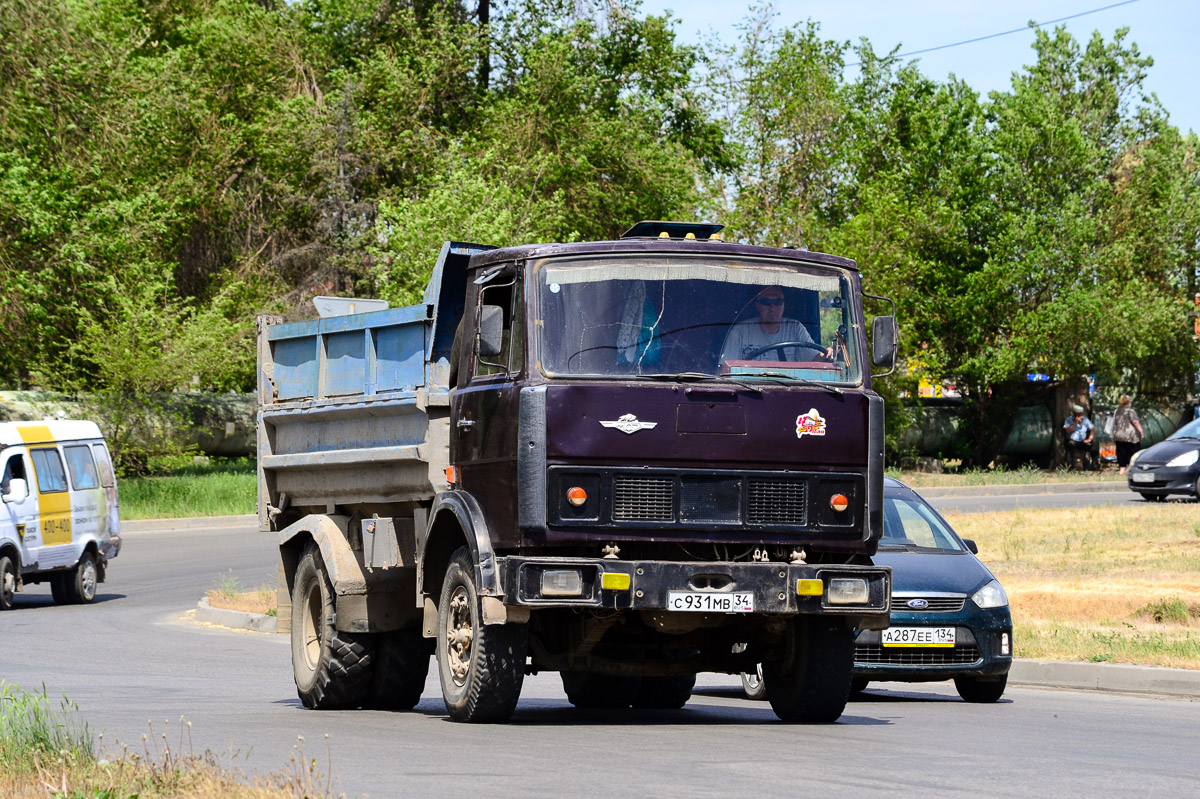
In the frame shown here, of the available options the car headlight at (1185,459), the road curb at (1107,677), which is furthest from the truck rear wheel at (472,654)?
the car headlight at (1185,459)

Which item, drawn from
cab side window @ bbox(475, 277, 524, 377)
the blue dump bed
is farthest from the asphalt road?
cab side window @ bbox(475, 277, 524, 377)

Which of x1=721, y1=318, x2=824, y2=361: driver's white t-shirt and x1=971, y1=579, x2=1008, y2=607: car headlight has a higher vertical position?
x1=721, y1=318, x2=824, y2=361: driver's white t-shirt

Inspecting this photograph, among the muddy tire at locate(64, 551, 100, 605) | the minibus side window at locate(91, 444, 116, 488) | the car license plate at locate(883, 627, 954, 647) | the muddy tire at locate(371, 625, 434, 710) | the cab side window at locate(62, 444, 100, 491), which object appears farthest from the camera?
the minibus side window at locate(91, 444, 116, 488)

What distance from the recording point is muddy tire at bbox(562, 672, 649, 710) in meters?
11.6

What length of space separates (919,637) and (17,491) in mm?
13382

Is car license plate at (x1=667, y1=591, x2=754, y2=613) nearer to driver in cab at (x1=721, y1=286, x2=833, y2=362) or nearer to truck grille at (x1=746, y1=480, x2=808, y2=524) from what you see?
truck grille at (x1=746, y1=480, x2=808, y2=524)

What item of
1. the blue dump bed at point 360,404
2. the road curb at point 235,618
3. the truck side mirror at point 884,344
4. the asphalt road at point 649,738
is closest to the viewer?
the asphalt road at point 649,738

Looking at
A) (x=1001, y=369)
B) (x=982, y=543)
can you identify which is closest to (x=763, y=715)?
(x=982, y=543)

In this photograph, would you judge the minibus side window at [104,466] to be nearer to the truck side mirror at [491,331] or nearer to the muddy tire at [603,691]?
the muddy tire at [603,691]

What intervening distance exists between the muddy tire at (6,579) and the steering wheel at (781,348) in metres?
14.3

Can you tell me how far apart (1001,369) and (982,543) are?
20.8 meters

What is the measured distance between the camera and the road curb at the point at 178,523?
3244 cm

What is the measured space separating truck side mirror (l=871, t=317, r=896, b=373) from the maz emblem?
1.37 meters

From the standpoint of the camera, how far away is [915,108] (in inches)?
1869
